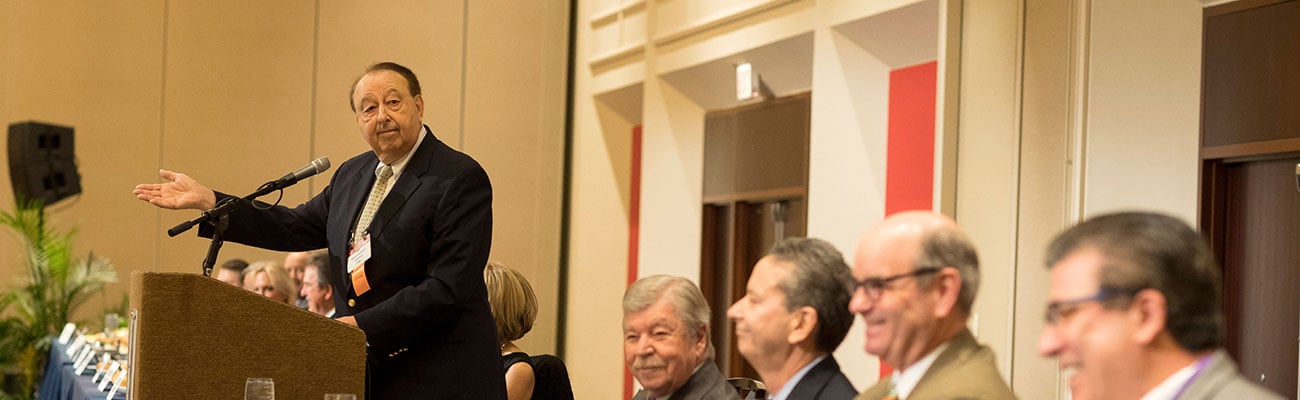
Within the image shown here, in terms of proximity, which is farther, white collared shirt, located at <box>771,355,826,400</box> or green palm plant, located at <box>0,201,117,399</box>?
green palm plant, located at <box>0,201,117,399</box>

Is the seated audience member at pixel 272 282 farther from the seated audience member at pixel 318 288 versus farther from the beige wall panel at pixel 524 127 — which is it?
the beige wall panel at pixel 524 127

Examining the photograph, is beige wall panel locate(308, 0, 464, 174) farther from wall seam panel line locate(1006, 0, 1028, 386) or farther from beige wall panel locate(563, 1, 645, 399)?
wall seam panel line locate(1006, 0, 1028, 386)

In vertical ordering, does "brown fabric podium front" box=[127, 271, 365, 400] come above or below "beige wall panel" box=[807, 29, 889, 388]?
below

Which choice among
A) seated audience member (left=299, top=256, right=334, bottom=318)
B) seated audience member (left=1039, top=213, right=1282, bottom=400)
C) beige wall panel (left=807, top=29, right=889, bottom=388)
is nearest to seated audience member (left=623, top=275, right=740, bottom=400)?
seated audience member (left=1039, top=213, right=1282, bottom=400)

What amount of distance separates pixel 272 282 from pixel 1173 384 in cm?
592

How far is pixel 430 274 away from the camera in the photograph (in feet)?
9.53

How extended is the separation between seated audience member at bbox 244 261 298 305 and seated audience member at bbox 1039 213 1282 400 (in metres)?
5.79

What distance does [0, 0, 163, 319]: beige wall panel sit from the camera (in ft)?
30.9

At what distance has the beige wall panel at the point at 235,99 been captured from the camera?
973cm

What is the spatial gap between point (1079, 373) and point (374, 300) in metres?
1.76

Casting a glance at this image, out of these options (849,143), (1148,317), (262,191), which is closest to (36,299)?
(849,143)

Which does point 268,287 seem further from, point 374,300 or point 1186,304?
point 1186,304

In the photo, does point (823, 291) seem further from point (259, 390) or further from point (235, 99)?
point (235, 99)

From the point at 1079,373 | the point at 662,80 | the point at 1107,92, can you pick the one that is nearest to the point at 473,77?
the point at 662,80
